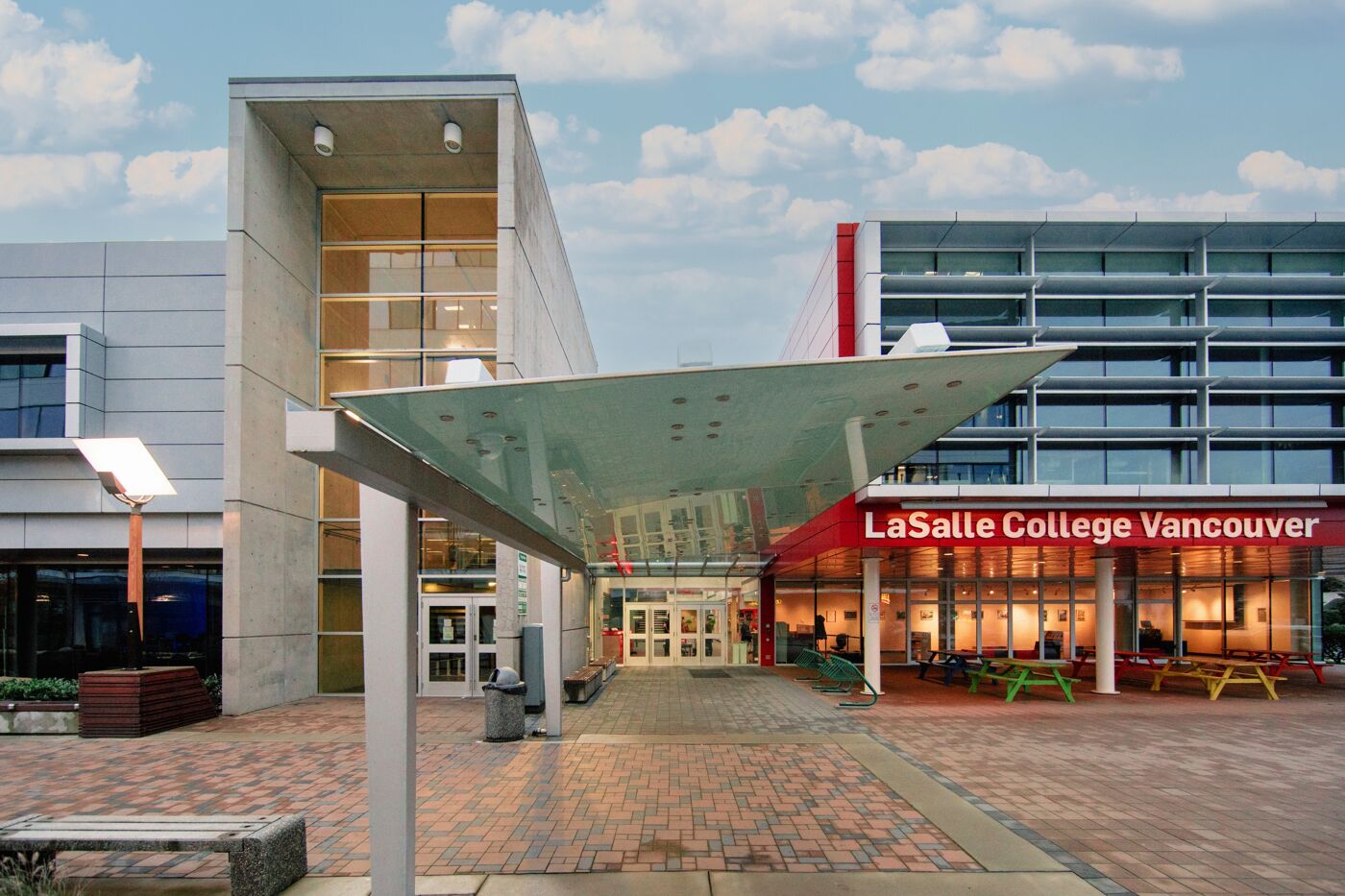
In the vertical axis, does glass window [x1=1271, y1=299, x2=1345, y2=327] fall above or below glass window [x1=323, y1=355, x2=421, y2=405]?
above

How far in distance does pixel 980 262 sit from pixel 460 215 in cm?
1057

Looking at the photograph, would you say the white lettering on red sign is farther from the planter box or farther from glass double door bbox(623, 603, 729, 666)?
the planter box

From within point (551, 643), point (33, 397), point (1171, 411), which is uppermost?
point (33, 397)

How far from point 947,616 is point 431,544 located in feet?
45.1

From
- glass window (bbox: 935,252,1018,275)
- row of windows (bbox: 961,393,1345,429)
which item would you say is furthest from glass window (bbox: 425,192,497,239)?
row of windows (bbox: 961,393,1345,429)

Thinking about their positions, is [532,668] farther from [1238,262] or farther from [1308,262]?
[1308,262]

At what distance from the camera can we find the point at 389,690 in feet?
15.6

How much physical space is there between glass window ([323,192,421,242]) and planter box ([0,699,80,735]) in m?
9.72

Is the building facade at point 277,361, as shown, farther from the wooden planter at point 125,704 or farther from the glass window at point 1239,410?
the glass window at point 1239,410

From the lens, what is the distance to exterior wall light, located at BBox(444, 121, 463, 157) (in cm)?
1426

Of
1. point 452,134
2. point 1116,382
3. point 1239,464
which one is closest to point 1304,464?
point 1239,464

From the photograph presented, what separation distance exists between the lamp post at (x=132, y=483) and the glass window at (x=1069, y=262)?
1616 centimetres

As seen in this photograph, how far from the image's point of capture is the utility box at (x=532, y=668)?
13258 mm

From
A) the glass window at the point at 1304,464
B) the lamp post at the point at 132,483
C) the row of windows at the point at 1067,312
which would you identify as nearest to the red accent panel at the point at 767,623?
the row of windows at the point at 1067,312
